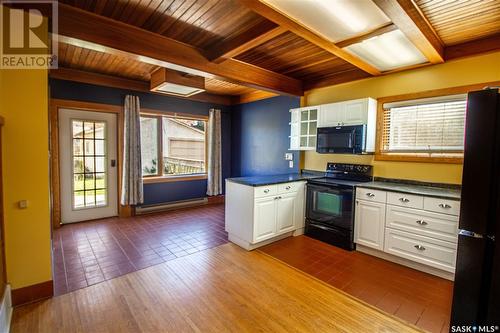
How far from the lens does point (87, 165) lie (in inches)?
177

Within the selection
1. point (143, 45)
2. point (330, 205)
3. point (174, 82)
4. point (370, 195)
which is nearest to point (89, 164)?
point (174, 82)

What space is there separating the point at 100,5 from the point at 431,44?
3167 mm

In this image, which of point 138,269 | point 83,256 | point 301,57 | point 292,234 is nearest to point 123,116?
point 83,256

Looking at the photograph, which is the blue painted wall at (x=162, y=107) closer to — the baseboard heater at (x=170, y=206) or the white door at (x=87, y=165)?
the baseboard heater at (x=170, y=206)

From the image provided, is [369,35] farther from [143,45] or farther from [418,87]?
[143,45]

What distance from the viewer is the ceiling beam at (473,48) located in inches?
104

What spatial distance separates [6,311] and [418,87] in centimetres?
478

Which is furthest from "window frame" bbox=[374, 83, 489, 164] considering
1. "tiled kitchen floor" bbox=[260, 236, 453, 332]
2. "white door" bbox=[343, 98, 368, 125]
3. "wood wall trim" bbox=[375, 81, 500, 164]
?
"tiled kitchen floor" bbox=[260, 236, 453, 332]

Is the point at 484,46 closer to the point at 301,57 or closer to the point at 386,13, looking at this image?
the point at 386,13

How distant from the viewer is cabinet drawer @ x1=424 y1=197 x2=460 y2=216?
254cm

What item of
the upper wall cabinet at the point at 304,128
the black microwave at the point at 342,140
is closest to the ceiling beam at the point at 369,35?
the black microwave at the point at 342,140

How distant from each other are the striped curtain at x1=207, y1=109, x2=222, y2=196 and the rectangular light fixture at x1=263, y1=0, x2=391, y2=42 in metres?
3.81

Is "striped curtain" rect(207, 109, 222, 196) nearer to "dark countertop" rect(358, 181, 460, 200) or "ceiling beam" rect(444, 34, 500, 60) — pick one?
"dark countertop" rect(358, 181, 460, 200)

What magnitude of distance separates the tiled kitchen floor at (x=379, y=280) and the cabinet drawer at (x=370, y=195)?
2.48 ft
